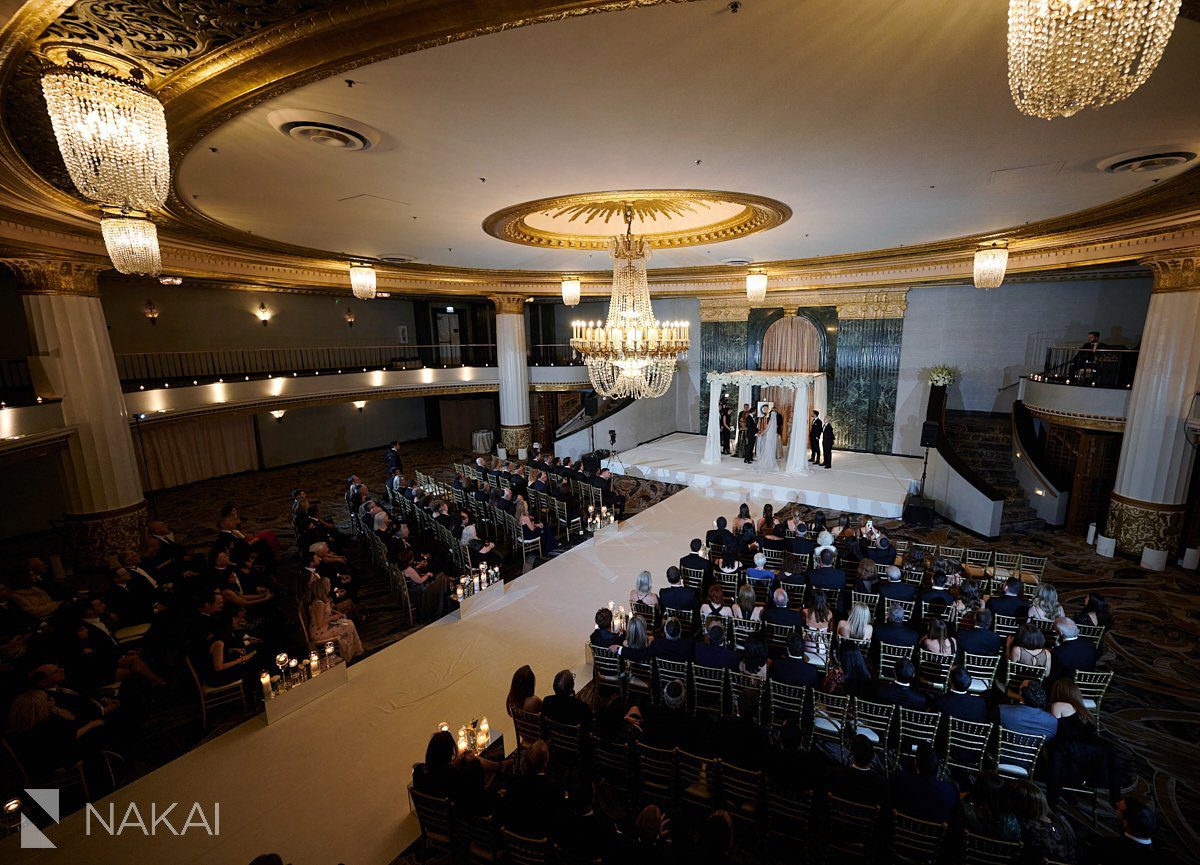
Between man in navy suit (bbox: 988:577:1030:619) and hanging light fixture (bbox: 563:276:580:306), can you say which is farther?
hanging light fixture (bbox: 563:276:580:306)

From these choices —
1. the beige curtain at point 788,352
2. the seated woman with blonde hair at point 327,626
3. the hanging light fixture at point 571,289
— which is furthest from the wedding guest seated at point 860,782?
the beige curtain at point 788,352

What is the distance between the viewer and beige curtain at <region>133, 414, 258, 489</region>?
14.9 m

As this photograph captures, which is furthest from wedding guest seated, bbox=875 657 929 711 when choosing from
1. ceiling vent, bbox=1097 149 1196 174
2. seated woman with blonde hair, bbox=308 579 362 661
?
seated woman with blonde hair, bbox=308 579 362 661

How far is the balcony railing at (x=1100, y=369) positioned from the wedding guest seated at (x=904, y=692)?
9.05 metres

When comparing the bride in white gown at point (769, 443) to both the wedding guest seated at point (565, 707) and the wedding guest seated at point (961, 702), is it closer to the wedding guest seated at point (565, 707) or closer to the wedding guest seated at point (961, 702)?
the wedding guest seated at point (961, 702)

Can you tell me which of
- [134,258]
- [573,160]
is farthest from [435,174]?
[134,258]

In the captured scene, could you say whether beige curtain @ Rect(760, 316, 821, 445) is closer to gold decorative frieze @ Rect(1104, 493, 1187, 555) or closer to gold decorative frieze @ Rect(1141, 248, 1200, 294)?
gold decorative frieze @ Rect(1104, 493, 1187, 555)

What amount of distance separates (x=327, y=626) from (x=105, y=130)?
5.68 metres

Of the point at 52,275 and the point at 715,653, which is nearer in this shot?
the point at 715,653

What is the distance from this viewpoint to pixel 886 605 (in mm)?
6469

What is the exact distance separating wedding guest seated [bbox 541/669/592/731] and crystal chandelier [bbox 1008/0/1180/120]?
4816 millimetres

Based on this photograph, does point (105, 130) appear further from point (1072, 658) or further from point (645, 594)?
point (1072, 658)

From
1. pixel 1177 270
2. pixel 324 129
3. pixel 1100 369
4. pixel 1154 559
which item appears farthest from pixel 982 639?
pixel 1100 369

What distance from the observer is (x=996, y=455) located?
42.4 ft
